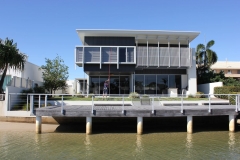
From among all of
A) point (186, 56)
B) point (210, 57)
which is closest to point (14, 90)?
point (186, 56)

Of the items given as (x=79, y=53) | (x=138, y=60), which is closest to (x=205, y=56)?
(x=138, y=60)

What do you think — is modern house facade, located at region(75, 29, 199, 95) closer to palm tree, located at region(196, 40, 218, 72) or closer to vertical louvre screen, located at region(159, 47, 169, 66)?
vertical louvre screen, located at region(159, 47, 169, 66)

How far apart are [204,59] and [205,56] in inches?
16.4

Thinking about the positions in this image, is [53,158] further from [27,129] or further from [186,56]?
[186,56]

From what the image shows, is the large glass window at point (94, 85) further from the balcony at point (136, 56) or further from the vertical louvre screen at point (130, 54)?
the vertical louvre screen at point (130, 54)

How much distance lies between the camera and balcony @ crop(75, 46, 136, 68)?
2344 cm

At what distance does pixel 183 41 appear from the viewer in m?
26.2

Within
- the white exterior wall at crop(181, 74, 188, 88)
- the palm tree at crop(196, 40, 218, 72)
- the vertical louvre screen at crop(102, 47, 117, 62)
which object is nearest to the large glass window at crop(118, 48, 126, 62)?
the vertical louvre screen at crop(102, 47, 117, 62)

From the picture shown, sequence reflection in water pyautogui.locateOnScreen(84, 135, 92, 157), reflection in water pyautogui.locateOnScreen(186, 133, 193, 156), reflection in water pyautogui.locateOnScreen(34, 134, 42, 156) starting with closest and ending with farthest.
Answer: reflection in water pyautogui.locateOnScreen(84, 135, 92, 157)
reflection in water pyautogui.locateOnScreen(186, 133, 193, 156)
reflection in water pyautogui.locateOnScreen(34, 134, 42, 156)

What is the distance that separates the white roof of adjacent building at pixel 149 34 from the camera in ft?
77.6

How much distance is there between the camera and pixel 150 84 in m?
26.1

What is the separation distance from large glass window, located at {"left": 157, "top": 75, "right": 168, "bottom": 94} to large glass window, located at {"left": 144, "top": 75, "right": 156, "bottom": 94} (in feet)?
1.49

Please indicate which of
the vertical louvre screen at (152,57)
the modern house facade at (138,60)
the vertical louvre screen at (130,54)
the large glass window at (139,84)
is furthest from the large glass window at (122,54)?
the large glass window at (139,84)

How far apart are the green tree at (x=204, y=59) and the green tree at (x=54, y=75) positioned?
56.3 feet
